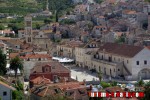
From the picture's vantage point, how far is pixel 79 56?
67.4 m

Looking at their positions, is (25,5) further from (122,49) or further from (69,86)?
(69,86)

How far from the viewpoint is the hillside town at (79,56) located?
3553 cm

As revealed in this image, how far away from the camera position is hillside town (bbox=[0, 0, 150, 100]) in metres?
35.5

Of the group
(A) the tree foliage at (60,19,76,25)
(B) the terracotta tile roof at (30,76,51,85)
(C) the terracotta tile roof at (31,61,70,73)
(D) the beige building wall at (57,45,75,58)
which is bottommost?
(D) the beige building wall at (57,45,75,58)

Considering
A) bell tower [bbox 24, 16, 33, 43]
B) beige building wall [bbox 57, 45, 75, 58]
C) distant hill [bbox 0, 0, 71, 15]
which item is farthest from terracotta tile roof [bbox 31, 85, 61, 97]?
distant hill [bbox 0, 0, 71, 15]

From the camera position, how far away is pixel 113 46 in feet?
199

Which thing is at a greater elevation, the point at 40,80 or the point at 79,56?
the point at 40,80

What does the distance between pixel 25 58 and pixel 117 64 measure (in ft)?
33.6

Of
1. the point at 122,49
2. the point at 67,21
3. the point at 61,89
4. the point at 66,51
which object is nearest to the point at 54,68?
the point at 61,89

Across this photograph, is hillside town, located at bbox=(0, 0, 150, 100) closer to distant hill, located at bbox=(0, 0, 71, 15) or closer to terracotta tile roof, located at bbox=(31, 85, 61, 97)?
terracotta tile roof, located at bbox=(31, 85, 61, 97)

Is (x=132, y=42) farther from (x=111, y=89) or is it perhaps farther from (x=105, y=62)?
(x=111, y=89)

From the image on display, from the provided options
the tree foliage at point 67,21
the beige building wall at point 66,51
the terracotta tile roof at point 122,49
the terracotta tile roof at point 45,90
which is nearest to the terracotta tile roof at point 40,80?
the terracotta tile roof at point 45,90

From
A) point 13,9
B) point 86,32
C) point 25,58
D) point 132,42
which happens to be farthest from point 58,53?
point 13,9

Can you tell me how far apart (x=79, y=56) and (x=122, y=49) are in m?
10.5
